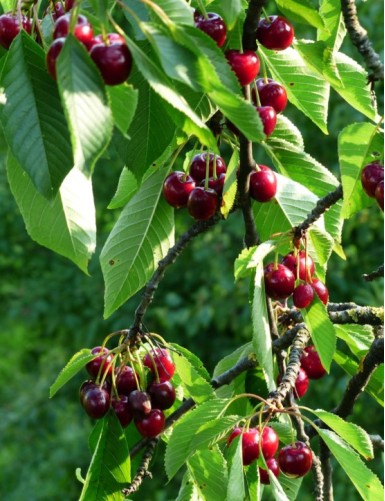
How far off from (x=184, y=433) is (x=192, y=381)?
0.44 feet

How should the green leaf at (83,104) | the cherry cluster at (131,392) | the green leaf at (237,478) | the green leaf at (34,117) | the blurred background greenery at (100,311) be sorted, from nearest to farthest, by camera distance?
1. the green leaf at (83,104)
2. the green leaf at (34,117)
3. the green leaf at (237,478)
4. the cherry cluster at (131,392)
5. the blurred background greenery at (100,311)

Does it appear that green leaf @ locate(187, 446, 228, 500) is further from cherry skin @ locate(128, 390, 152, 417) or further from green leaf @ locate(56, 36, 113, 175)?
green leaf @ locate(56, 36, 113, 175)

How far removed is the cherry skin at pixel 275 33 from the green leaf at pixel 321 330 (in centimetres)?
27

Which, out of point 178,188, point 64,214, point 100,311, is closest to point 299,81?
point 178,188

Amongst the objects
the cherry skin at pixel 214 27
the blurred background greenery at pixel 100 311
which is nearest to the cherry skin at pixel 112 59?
the cherry skin at pixel 214 27

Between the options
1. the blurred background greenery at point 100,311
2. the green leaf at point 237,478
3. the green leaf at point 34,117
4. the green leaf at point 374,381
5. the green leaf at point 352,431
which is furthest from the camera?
the blurred background greenery at point 100,311

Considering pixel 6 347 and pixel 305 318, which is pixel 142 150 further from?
pixel 6 347

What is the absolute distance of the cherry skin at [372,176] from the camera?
2.88ft

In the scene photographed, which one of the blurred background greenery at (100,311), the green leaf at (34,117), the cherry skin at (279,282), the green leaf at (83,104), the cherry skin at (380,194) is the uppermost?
the green leaf at (83,104)

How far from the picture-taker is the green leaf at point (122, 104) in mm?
726

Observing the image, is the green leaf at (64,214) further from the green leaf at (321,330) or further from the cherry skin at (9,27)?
the green leaf at (321,330)

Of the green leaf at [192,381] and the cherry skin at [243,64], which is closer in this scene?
the cherry skin at [243,64]

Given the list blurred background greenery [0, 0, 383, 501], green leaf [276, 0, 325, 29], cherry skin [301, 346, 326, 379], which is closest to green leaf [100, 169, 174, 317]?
cherry skin [301, 346, 326, 379]

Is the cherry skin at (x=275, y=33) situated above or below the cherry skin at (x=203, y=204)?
above
